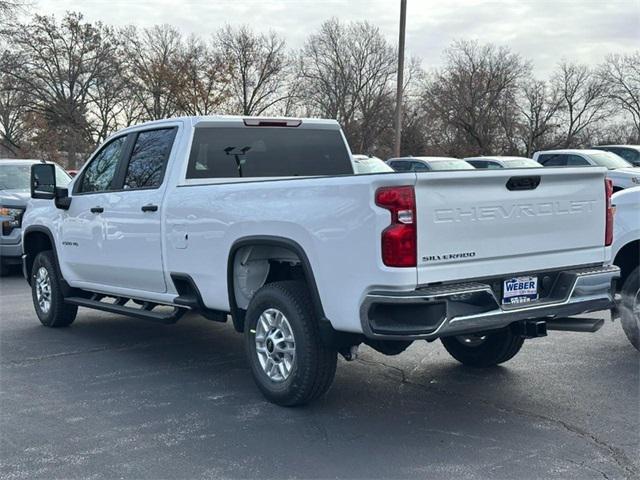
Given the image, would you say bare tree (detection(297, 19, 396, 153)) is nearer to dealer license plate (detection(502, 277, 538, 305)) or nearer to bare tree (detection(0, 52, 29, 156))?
bare tree (detection(0, 52, 29, 156))

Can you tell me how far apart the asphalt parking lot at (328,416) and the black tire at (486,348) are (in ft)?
0.34

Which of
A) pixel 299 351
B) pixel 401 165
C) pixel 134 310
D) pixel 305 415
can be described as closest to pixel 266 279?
pixel 299 351

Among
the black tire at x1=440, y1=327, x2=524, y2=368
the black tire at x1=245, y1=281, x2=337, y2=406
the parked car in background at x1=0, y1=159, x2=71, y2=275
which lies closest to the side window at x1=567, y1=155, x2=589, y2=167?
the parked car in background at x1=0, y1=159, x2=71, y2=275

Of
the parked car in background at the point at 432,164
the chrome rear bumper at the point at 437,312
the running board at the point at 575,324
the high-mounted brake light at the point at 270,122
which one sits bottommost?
the running board at the point at 575,324

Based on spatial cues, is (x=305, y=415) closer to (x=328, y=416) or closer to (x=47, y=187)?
(x=328, y=416)

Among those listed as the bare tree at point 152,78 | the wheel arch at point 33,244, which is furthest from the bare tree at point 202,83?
the wheel arch at point 33,244

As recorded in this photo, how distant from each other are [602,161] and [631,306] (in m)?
13.8

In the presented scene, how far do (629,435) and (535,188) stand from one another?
1585mm

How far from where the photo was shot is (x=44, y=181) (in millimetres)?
7301

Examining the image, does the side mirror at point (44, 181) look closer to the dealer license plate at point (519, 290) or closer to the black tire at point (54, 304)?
the black tire at point (54, 304)

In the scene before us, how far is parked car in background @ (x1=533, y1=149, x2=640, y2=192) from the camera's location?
16281 millimetres

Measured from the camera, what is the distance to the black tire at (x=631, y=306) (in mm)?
6109

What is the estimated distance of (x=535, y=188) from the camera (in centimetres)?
472

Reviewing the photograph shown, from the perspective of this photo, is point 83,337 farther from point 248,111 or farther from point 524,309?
point 248,111
